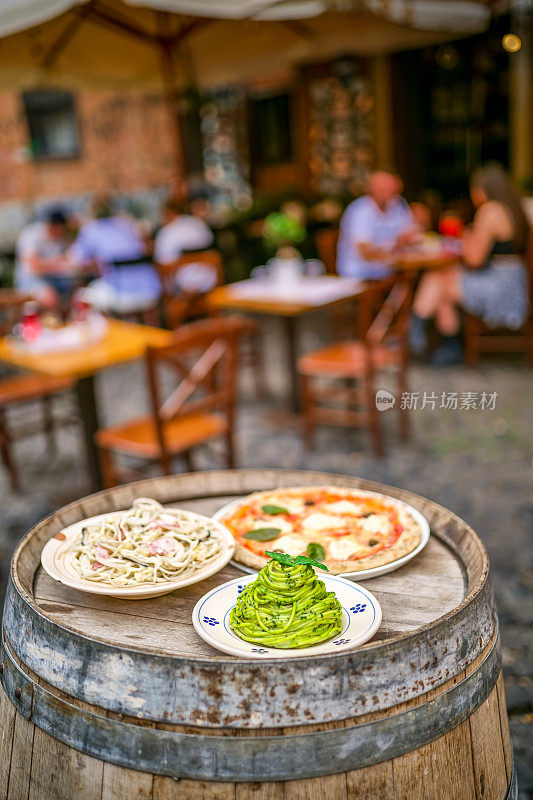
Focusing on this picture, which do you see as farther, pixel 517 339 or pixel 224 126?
pixel 224 126

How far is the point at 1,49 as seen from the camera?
4.87 metres

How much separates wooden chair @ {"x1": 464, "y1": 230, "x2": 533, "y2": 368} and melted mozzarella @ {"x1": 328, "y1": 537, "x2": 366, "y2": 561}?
4776 millimetres

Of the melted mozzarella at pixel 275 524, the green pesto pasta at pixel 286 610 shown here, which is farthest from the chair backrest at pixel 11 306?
the green pesto pasta at pixel 286 610

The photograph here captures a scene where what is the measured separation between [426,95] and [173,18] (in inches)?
253

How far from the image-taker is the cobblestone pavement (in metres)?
3.16

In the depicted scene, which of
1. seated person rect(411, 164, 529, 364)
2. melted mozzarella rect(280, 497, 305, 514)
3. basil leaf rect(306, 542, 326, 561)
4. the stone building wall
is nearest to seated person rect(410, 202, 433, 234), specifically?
seated person rect(411, 164, 529, 364)

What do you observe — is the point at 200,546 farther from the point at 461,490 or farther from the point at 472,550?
the point at 461,490

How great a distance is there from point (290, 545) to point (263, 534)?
0.07m

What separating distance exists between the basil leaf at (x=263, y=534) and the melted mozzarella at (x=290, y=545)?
2 cm

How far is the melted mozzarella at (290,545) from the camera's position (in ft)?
5.52

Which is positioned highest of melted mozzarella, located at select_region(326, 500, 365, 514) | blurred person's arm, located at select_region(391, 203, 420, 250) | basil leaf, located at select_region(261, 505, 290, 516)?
blurred person's arm, located at select_region(391, 203, 420, 250)

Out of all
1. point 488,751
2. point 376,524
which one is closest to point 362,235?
point 376,524

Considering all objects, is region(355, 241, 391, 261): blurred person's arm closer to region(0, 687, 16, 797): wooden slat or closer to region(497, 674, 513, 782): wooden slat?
region(497, 674, 513, 782): wooden slat

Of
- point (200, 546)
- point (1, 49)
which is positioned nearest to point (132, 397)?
point (1, 49)
